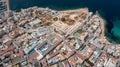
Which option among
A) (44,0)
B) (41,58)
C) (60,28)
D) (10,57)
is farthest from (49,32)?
(44,0)

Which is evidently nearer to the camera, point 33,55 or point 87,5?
point 33,55

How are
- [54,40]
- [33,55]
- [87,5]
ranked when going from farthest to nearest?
[87,5], [54,40], [33,55]

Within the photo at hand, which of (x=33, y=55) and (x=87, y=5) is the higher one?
(x=87, y=5)

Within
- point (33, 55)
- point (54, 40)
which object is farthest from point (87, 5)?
point (33, 55)

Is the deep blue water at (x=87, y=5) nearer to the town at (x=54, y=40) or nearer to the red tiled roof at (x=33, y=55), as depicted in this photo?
the town at (x=54, y=40)

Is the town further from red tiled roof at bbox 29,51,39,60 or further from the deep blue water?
the deep blue water

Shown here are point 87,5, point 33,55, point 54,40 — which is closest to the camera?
point 33,55

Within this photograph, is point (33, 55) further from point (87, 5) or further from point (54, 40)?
point (87, 5)

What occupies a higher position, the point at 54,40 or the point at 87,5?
the point at 87,5

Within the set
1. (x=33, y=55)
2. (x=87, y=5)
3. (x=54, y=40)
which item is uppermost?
(x=87, y=5)
